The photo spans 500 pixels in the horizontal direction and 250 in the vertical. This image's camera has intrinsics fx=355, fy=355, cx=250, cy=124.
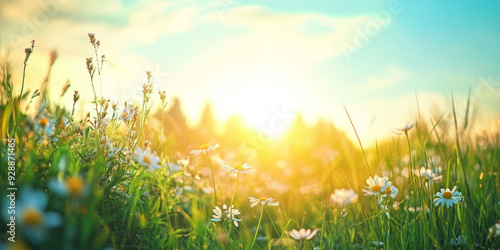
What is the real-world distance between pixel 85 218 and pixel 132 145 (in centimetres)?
146

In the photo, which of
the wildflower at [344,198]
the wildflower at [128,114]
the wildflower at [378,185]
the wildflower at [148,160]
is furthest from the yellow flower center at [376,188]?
the wildflower at [128,114]

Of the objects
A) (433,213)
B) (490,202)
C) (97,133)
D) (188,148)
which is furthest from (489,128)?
(97,133)

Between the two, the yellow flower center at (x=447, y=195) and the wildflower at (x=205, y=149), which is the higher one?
the wildflower at (x=205, y=149)

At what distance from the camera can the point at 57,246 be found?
93cm

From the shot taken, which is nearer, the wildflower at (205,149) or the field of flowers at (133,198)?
the field of flowers at (133,198)

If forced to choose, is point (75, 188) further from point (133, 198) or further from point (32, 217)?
point (133, 198)

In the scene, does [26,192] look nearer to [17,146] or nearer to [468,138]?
[17,146]

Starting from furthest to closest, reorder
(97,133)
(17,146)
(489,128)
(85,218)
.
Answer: (489,128)
(97,133)
(17,146)
(85,218)

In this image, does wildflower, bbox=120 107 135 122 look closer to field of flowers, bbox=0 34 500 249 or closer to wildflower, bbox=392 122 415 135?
field of flowers, bbox=0 34 500 249

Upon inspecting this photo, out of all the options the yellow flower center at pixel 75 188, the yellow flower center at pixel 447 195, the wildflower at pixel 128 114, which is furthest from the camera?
the wildflower at pixel 128 114

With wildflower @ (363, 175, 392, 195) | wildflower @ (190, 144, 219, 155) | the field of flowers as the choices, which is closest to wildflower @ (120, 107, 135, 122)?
the field of flowers

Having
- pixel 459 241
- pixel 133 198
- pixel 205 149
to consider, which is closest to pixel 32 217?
pixel 133 198

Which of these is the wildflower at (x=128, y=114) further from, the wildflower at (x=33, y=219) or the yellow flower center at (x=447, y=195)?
the yellow flower center at (x=447, y=195)

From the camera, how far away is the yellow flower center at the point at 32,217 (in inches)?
35.0
